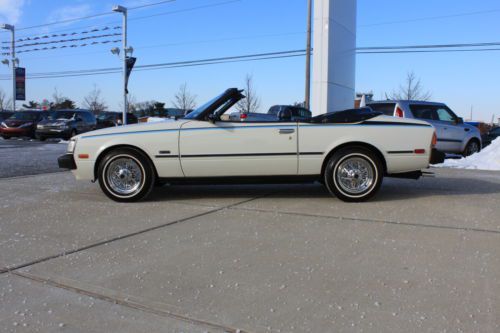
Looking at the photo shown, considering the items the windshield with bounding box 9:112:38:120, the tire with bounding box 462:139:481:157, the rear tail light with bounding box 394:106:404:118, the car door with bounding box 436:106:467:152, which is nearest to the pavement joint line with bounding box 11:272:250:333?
the rear tail light with bounding box 394:106:404:118

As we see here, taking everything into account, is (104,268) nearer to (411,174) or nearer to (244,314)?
(244,314)

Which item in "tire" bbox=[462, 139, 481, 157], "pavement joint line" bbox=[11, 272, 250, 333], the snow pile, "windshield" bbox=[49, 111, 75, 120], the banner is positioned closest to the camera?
"pavement joint line" bbox=[11, 272, 250, 333]

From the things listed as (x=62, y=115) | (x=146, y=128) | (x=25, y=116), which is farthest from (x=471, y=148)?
(x=25, y=116)

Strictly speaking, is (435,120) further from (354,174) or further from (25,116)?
(25,116)

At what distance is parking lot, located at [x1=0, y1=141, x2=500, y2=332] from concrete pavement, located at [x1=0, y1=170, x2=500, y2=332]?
0.01m

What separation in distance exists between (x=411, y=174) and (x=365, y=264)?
3.02 metres

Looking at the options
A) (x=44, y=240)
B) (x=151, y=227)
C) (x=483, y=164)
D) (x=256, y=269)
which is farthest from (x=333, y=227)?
(x=483, y=164)

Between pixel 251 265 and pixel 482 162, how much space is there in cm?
919

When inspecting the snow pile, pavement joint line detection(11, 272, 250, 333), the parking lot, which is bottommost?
pavement joint line detection(11, 272, 250, 333)

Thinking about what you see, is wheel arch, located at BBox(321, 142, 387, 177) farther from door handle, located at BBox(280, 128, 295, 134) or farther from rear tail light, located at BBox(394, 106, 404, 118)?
rear tail light, located at BBox(394, 106, 404, 118)

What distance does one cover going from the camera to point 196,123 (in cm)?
604

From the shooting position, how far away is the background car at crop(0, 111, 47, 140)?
2331cm

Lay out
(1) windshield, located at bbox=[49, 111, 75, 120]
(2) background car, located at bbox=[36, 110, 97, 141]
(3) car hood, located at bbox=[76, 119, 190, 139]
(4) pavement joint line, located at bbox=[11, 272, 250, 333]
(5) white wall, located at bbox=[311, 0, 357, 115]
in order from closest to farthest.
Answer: (4) pavement joint line, located at bbox=[11, 272, 250, 333], (3) car hood, located at bbox=[76, 119, 190, 139], (5) white wall, located at bbox=[311, 0, 357, 115], (2) background car, located at bbox=[36, 110, 97, 141], (1) windshield, located at bbox=[49, 111, 75, 120]

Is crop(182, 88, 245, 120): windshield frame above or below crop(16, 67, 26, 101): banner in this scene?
below
